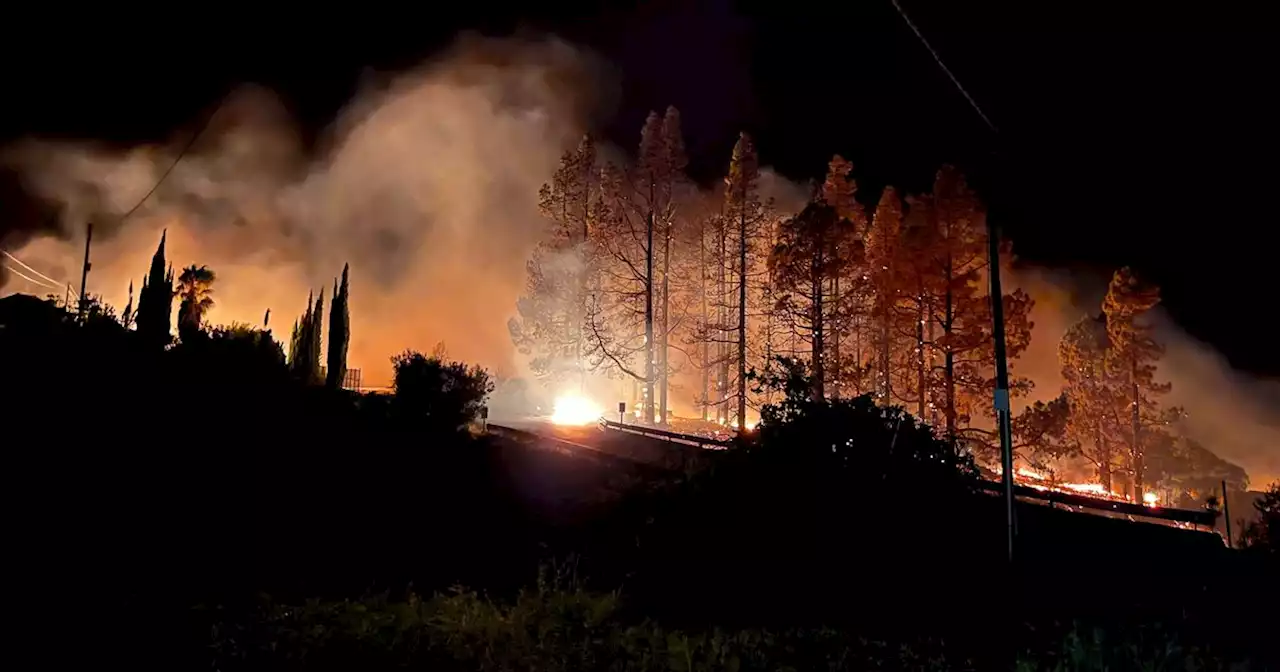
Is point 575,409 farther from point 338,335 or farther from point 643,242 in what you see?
point 338,335

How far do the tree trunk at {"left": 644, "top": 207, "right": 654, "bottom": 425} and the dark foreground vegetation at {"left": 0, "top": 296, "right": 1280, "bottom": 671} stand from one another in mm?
19924

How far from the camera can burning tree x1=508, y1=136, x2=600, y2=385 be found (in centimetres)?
4316

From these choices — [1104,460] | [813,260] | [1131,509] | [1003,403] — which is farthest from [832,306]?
[1003,403]

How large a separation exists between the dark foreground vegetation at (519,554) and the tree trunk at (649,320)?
784 inches

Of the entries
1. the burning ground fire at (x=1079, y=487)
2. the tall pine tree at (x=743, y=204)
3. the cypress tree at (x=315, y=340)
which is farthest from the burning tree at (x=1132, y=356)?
the cypress tree at (x=315, y=340)

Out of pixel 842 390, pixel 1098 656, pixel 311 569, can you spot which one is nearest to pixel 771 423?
pixel 1098 656

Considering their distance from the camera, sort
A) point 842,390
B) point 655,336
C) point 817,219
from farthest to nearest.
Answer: point 655,336, point 842,390, point 817,219

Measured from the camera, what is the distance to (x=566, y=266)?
143 ft

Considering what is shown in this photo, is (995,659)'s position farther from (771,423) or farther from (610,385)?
(610,385)

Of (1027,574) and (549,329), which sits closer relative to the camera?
(1027,574)

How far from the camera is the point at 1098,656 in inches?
190

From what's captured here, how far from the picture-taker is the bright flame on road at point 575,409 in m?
43.0

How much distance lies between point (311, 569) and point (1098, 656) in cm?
962

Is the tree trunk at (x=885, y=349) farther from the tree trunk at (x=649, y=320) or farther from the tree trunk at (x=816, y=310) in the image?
the tree trunk at (x=649, y=320)
